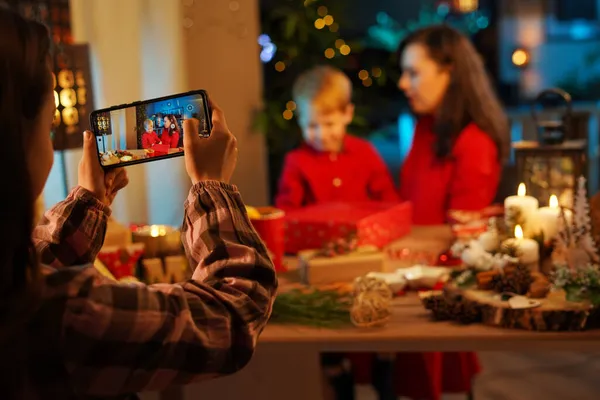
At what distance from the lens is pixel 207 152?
3.28ft

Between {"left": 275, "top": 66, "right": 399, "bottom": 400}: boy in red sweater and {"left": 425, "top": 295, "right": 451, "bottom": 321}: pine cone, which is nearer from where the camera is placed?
{"left": 425, "top": 295, "right": 451, "bottom": 321}: pine cone

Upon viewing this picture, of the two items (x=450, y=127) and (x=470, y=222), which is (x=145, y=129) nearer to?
(x=470, y=222)

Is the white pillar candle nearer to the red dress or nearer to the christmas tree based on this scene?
the red dress

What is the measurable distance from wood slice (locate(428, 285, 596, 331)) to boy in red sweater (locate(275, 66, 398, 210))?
135 centimetres

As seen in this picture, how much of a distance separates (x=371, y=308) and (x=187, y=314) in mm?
673

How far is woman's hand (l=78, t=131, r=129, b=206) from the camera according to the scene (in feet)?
3.66

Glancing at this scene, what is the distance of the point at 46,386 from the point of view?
0.80 meters

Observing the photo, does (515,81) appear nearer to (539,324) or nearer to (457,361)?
(457,361)

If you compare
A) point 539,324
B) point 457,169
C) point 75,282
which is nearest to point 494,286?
point 539,324

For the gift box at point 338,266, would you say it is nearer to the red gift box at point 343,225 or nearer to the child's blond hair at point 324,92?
the red gift box at point 343,225

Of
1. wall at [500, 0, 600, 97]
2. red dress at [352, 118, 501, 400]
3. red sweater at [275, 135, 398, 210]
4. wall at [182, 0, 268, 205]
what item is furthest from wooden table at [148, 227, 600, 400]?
wall at [500, 0, 600, 97]

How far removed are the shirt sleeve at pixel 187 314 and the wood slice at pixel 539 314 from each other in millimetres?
632

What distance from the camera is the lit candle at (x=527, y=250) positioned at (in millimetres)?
1653

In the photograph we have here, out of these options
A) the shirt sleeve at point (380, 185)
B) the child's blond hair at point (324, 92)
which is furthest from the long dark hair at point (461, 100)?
the child's blond hair at point (324, 92)
